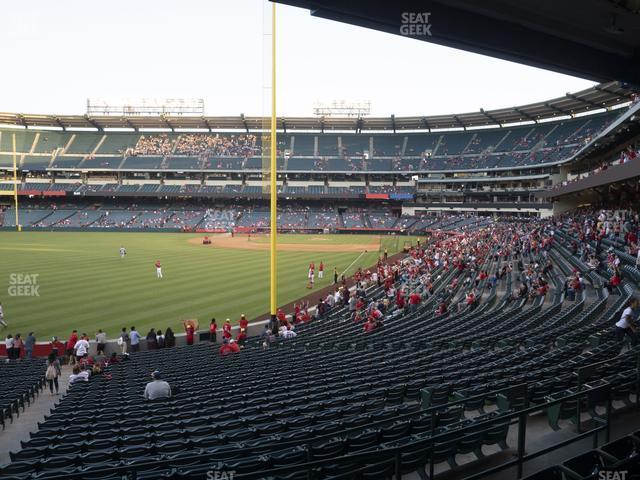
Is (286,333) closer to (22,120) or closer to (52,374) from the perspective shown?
(52,374)

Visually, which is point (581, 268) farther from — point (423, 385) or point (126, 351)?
point (126, 351)

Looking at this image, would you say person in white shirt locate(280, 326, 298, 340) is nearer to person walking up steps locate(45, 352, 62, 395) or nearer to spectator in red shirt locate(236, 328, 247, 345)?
spectator in red shirt locate(236, 328, 247, 345)

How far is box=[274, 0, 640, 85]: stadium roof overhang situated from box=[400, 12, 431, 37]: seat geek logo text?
0.01 metres

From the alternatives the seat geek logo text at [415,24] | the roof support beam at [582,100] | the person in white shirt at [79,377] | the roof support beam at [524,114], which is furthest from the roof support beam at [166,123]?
the seat geek logo text at [415,24]

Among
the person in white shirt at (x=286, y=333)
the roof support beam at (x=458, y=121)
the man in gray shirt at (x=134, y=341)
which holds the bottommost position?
the man in gray shirt at (x=134, y=341)

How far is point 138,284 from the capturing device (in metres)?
27.7

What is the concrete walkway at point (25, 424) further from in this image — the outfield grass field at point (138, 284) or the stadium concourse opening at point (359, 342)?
the outfield grass field at point (138, 284)

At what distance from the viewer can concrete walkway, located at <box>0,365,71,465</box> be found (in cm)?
859

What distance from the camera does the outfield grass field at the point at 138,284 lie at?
805 inches

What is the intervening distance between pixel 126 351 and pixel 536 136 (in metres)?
71.2

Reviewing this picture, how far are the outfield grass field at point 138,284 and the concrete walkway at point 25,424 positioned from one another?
6332mm

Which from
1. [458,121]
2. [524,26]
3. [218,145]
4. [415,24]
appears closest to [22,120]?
[218,145]

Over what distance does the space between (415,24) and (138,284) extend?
25020 mm

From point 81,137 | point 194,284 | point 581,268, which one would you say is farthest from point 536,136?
point 81,137
